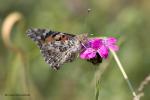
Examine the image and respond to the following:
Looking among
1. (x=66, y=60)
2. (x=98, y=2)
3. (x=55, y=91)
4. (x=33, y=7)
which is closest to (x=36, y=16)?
(x=33, y=7)

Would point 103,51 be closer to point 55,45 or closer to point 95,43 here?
point 95,43

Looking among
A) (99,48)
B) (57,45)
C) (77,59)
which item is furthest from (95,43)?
(77,59)

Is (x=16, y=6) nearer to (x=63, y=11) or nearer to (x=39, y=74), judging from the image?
(x=63, y=11)

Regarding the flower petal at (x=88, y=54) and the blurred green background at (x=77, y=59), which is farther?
the blurred green background at (x=77, y=59)

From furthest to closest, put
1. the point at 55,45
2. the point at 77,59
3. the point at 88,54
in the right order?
the point at 77,59 → the point at 55,45 → the point at 88,54

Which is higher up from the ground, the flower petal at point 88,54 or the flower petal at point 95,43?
the flower petal at point 95,43

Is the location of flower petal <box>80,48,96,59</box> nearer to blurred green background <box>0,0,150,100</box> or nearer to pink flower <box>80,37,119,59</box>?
pink flower <box>80,37,119,59</box>

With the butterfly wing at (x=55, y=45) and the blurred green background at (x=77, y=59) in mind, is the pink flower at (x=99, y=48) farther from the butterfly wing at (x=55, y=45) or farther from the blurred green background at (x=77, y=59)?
the blurred green background at (x=77, y=59)

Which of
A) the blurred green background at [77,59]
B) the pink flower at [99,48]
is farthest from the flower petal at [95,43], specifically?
the blurred green background at [77,59]
